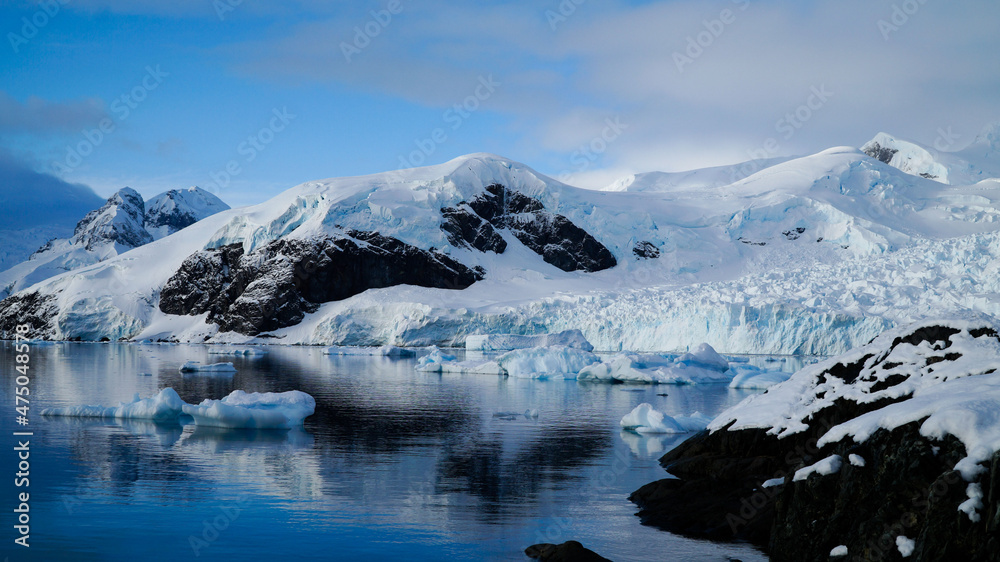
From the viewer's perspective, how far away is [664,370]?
37.6 m

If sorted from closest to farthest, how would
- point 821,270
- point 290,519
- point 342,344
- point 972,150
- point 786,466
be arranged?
point 290,519 → point 786,466 → point 821,270 → point 342,344 → point 972,150

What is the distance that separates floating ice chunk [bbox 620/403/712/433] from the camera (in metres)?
19.8

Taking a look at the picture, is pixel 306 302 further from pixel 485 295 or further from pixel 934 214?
pixel 934 214

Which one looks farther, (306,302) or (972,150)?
(972,150)

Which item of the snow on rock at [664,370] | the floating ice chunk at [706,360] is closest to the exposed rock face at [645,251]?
the floating ice chunk at [706,360]

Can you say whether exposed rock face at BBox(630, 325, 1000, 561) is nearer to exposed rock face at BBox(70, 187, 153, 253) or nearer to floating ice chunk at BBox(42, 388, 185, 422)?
floating ice chunk at BBox(42, 388, 185, 422)

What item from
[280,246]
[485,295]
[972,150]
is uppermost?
[972,150]

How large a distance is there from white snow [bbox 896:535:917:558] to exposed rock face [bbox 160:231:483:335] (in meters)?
90.0

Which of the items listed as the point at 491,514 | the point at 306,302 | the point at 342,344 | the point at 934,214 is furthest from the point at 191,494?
the point at 934,214

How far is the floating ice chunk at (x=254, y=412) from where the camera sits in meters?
19.0

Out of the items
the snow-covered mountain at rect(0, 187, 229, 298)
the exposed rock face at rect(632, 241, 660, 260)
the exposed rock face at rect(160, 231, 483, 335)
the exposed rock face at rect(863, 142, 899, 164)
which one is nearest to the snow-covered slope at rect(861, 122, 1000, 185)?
the exposed rock face at rect(863, 142, 899, 164)

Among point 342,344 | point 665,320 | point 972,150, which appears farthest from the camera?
point 972,150

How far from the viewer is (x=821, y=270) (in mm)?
61719

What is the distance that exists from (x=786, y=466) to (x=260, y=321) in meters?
90.6
